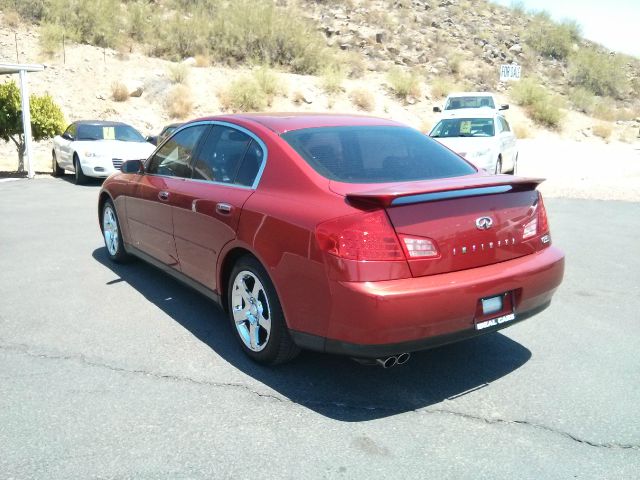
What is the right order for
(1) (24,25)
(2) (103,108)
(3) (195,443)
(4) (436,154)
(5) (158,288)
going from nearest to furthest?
(3) (195,443)
(4) (436,154)
(5) (158,288)
(2) (103,108)
(1) (24,25)

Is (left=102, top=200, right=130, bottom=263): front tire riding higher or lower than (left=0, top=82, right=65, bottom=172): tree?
lower

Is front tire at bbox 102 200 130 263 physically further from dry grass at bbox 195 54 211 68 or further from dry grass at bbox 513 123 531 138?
dry grass at bbox 195 54 211 68

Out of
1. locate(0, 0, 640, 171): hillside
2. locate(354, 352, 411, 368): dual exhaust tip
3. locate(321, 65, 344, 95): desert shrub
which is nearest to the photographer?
locate(354, 352, 411, 368): dual exhaust tip

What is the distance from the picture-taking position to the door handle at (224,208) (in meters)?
4.36

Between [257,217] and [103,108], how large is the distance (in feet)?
75.1

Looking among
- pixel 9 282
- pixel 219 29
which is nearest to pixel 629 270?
pixel 9 282

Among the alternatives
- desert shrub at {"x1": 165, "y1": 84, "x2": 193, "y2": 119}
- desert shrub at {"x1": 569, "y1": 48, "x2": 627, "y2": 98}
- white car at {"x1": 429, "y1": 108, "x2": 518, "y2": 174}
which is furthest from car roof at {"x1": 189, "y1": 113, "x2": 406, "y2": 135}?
desert shrub at {"x1": 569, "y1": 48, "x2": 627, "y2": 98}

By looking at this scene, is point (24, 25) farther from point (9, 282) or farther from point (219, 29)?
point (9, 282)

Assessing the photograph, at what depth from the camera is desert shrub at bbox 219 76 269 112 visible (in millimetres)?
26500

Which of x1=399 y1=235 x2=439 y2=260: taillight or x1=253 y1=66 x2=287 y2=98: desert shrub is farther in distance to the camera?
x1=253 y1=66 x2=287 y2=98: desert shrub

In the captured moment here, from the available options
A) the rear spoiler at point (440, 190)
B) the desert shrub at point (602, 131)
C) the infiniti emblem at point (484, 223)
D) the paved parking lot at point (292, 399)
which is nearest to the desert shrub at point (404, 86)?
the desert shrub at point (602, 131)

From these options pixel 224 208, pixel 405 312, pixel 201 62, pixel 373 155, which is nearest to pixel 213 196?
pixel 224 208

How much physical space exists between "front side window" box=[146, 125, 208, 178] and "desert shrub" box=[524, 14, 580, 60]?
1913 inches

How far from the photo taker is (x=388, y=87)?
3256 centimetres
